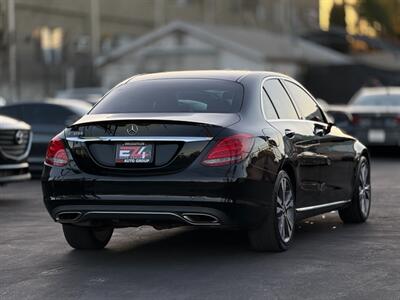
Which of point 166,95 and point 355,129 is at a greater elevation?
point 166,95

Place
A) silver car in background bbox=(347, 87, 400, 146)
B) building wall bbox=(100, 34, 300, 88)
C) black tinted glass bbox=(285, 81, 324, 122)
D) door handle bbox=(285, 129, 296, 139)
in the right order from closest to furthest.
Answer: door handle bbox=(285, 129, 296, 139)
black tinted glass bbox=(285, 81, 324, 122)
silver car in background bbox=(347, 87, 400, 146)
building wall bbox=(100, 34, 300, 88)

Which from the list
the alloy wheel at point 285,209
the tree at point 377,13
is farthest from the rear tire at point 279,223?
the tree at point 377,13

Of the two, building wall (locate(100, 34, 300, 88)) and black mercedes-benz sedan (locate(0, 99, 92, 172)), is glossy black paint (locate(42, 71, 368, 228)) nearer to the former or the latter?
black mercedes-benz sedan (locate(0, 99, 92, 172))

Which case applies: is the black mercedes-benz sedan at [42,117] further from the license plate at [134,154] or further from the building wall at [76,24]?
the building wall at [76,24]

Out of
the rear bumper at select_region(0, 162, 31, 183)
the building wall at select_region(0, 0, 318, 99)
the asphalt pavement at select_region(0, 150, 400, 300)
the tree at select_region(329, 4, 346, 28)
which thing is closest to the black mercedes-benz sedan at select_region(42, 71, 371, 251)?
the asphalt pavement at select_region(0, 150, 400, 300)

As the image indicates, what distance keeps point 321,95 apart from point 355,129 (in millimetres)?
26784

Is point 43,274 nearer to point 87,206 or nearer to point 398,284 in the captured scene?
point 87,206

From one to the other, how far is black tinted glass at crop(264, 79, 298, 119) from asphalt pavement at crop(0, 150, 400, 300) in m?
1.14

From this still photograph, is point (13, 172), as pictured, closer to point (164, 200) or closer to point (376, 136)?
point (164, 200)

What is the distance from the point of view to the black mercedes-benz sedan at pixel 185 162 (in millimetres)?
7484

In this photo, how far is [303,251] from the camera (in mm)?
8305

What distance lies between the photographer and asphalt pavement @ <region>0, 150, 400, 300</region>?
6723 mm

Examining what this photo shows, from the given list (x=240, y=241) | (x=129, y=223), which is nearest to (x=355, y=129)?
(x=240, y=241)

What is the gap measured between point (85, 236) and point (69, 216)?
651 mm
